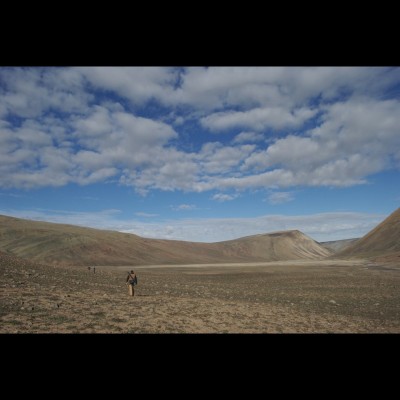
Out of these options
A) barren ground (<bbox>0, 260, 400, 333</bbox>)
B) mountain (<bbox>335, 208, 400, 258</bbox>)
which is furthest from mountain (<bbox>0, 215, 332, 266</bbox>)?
barren ground (<bbox>0, 260, 400, 333</bbox>)

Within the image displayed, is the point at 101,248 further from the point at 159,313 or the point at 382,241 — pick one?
the point at 159,313

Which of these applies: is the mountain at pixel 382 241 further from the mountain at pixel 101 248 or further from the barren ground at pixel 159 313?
the barren ground at pixel 159 313

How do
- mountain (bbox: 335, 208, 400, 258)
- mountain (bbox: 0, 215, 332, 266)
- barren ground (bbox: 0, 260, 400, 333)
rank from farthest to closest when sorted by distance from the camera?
mountain (bbox: 0, 215, 332, 266) < mountain (bbox: 335, 208, 400, 258) < barren ground (bbox: 0, 260, 400, 333)

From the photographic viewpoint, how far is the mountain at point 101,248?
290ft

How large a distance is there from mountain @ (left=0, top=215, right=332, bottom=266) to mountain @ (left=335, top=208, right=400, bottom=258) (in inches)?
1910

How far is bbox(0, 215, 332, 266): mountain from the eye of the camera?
290ft

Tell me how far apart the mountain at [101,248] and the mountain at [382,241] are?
48504 millimetres

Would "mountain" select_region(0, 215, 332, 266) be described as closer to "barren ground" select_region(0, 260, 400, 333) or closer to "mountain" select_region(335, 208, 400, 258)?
"mountain" select_region(335, 208, 400, 258)

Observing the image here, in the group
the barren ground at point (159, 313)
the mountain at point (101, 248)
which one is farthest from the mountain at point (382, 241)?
the barren ground at point (159, 313)

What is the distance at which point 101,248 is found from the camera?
100 meters

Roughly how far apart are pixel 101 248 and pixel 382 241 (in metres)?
81.3
